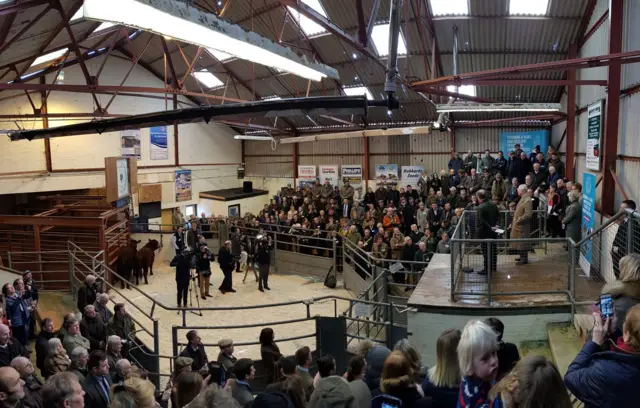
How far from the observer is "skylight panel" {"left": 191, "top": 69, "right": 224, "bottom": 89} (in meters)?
23.1

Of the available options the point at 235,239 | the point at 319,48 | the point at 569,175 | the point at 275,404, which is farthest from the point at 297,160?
the point at 275,404

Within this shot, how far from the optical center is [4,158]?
1981 centimetres

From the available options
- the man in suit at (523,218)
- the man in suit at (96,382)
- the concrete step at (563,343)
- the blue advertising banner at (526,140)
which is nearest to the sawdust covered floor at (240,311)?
the man in suit at (96,382)

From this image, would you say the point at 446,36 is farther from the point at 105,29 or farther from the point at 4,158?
the point at 4,158

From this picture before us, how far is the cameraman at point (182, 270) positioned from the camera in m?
12.3

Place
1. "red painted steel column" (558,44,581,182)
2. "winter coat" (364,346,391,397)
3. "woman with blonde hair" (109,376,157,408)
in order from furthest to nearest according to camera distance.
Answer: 1. "red painted steel column" (558,44,581,182)
2. "winter coat" (364,346,391,397)
3. "woman with blonde hair" (109,376,157,408)

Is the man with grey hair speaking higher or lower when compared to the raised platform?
lower

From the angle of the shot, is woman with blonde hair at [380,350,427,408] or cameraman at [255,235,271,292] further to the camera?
cameraman at [255,235,271,292]

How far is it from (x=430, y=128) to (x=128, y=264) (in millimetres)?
10906

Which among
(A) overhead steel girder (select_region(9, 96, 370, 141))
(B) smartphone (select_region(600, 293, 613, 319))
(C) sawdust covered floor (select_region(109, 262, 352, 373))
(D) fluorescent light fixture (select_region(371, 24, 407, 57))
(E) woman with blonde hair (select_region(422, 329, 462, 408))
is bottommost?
(C) sawdust covered floor (select_region(109, 262, 352, 373))

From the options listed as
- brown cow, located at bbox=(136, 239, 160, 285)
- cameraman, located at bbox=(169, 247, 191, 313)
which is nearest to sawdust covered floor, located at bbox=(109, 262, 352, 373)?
brown cow, located at bbox=(136, 239, 160, 285)

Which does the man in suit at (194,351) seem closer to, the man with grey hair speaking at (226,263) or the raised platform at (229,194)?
the man with grey hair speaking at (226,263)

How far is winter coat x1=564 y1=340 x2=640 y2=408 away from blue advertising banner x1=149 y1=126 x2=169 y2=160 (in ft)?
80.5

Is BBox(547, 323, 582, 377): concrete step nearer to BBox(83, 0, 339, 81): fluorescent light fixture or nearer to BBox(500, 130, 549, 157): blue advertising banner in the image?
BBox(83, 0, 339, 81): fluorescent light fixture
